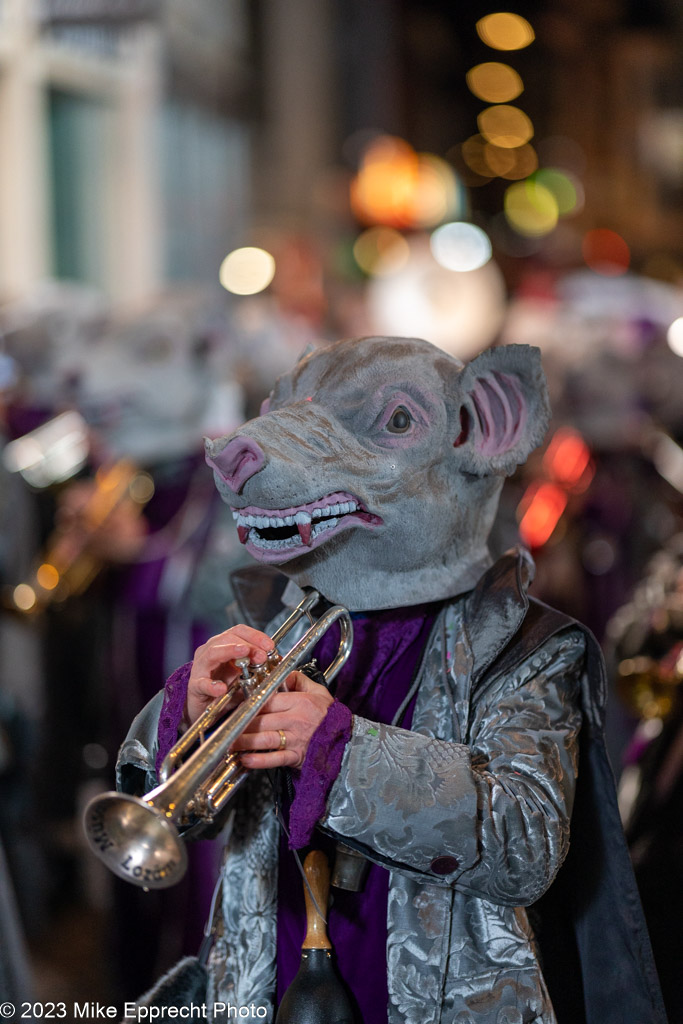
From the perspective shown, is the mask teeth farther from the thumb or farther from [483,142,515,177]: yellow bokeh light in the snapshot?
[483,142,515,177]: yellow bokeh light

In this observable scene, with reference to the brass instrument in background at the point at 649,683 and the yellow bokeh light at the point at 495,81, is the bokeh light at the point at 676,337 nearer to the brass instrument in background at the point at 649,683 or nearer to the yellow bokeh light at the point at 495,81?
the brass instrument in background at the point at 649,683

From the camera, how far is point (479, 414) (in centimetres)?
162

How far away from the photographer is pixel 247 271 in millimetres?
8445

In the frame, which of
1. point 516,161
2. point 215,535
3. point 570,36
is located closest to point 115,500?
point 215,535

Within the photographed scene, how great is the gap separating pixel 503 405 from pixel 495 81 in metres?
8.75

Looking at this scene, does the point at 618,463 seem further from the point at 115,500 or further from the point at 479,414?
the point at 479,414

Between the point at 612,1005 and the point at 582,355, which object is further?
the point at 582,355

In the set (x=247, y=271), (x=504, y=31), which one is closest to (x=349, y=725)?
(x=504, y=31)

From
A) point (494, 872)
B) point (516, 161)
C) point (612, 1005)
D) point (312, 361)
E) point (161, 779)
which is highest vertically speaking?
A: point (516, 161)

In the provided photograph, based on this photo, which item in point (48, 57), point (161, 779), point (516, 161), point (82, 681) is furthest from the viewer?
point (516, 161)

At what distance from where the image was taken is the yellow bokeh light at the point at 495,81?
9164 millimetres

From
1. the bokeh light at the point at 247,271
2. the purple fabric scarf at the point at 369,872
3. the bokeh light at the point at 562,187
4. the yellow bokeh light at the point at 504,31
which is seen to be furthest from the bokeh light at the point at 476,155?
the purple fabric scarf at the point at 369,872

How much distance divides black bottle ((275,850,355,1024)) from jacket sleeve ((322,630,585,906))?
0.17m

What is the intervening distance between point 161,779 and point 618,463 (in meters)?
3.60
